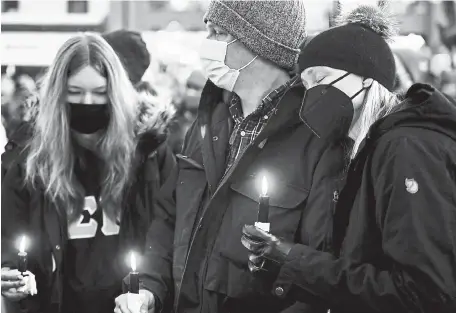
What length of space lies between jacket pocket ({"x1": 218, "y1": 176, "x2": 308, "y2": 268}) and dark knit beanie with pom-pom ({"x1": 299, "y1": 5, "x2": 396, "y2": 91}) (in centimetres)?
52

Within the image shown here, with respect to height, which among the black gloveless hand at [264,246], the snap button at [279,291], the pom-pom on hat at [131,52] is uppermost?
the black gloveless hand at [264,246]

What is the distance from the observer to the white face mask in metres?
3.32

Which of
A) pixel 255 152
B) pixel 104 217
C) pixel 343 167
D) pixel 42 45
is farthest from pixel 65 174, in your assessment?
pixel 42 45

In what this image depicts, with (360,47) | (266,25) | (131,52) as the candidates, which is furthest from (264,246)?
(131,52)

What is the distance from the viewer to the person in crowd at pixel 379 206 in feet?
7.52

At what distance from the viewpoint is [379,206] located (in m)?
2.39

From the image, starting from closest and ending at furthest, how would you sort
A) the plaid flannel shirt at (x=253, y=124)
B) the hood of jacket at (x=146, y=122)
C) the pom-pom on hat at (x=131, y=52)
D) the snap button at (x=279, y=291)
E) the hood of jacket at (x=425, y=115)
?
the hood of jacket at (x=425, y=115) → the snap button at (x=279, y=291) → the plaid flannel shirt at (x=253, y=124) → the hood of jacket at (x=146, y=122) → the pom-pom on hat at (x=131, y=52)

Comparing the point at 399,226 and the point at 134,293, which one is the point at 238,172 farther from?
the point at 399,226

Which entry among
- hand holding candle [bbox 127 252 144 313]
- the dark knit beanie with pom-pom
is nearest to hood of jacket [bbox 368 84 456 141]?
the dark knit beanie with pom-pom

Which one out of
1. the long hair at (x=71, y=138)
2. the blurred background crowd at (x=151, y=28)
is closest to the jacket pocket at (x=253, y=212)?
the long hair at (x=71, y=138)

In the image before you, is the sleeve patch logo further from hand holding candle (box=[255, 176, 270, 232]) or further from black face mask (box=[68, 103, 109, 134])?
black face mask (box=[68, 103, 109, 134])

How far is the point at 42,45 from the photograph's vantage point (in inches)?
786

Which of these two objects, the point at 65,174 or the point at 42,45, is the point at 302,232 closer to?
the point at 65,174

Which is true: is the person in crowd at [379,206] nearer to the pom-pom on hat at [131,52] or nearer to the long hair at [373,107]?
the long hair at [373,107]
